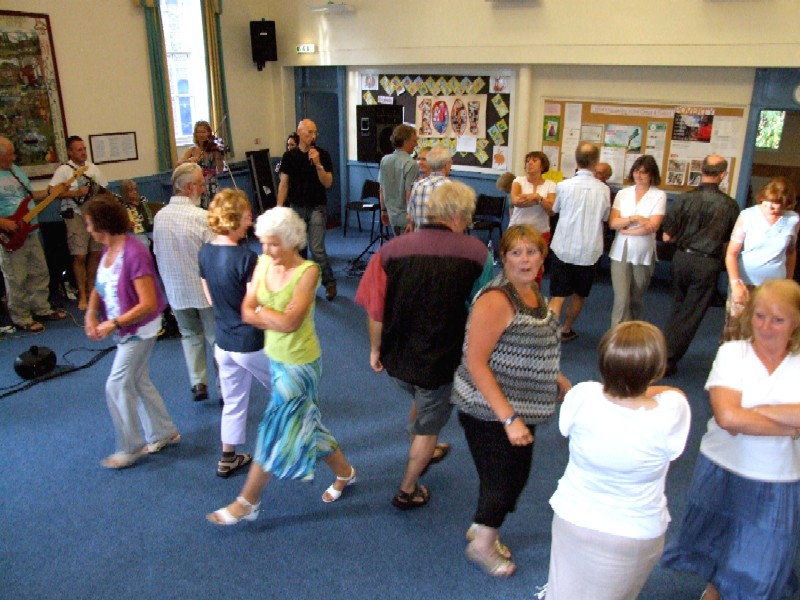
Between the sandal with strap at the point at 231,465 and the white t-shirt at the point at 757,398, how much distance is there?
226 cm

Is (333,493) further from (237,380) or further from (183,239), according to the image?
(183,239)

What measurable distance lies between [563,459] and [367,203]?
5.07m

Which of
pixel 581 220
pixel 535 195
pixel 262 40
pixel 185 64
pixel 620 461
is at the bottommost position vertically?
pixel 620 461

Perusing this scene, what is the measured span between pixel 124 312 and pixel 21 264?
2867 millimetres

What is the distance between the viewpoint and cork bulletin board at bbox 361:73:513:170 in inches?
286

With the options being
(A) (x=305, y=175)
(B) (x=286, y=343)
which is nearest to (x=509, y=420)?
(B) (x=286, y=343)

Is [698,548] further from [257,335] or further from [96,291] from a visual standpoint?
[96,291]

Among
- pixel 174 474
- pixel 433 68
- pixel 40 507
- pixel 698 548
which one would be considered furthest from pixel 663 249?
pixel 40 507

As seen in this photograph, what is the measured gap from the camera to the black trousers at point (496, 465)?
2279 mm

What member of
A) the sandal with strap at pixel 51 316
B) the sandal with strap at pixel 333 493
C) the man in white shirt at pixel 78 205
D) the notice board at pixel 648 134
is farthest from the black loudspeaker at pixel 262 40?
the sandal with strap at pixel 333 493

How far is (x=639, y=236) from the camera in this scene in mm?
4266

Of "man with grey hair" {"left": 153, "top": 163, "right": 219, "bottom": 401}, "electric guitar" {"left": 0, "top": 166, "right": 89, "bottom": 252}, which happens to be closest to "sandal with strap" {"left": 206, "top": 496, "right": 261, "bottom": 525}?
"man with grey hair" {"left": 153, "top": 163, "right": 219, "bottom": 401}

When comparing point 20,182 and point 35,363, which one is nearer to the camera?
point 35,363

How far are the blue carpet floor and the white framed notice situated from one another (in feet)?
10.7
